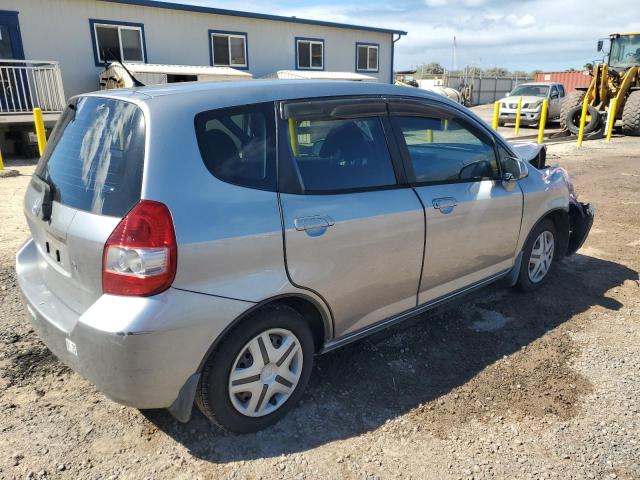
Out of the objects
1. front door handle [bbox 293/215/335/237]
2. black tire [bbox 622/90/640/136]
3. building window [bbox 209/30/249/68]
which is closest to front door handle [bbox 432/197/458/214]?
front door handle [bbox 293/215/335/237]

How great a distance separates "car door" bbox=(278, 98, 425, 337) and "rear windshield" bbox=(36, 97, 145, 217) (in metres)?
0.69

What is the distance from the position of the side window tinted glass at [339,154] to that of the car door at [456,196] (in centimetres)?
18

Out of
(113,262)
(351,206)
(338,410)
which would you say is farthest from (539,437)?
(113,262)

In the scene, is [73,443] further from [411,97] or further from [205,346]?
[411,97]

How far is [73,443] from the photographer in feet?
8.11

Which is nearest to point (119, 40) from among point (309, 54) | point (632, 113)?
point (309, 54)

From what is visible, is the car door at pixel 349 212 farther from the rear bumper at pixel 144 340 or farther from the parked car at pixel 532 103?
the parked car at pixel 532 103

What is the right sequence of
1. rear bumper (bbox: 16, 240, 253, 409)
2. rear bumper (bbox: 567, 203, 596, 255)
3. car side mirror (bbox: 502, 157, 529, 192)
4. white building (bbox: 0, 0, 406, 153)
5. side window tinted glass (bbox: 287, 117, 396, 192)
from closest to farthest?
rear bumper (bbox: 16, 240, 253, 409) → side window tinted glass (bbox: 287, 117, 396, 192) → car side mirror (bbox: 502, 157, 529, 192) → rear bumper (bbox: 567, 203, 596, 255) → white building (bbox: 0, 0, 406, 153)

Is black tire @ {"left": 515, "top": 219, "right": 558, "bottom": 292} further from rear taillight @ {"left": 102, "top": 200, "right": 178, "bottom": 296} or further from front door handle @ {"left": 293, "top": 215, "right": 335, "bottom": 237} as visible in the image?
rear taillight @ {"left": 102, "top": 200, "right": 178, "bottom": 296}

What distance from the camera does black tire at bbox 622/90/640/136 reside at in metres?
15.8

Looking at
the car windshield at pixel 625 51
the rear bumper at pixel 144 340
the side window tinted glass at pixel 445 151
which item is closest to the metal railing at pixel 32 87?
the side window tinted glass at pixel 445 151

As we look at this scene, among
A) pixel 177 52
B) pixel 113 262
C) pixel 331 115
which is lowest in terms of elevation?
pixel 113 262

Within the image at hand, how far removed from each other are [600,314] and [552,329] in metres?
0.55

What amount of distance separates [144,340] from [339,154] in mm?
1436
